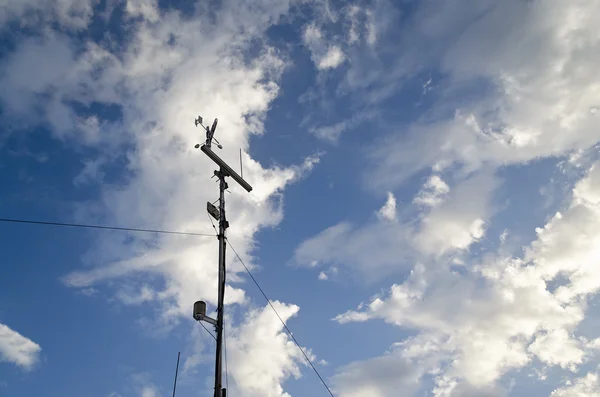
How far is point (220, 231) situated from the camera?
46.8 ft

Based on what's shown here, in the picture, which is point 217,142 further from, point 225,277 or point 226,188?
point 225,277

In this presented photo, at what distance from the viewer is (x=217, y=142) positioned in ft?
55.3

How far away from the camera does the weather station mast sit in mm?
11316

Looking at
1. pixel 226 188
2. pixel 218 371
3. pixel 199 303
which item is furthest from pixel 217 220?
pixel 218 371

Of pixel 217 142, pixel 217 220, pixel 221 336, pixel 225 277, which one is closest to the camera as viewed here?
pixel 221 336

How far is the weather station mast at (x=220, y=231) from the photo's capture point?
37.1 ft

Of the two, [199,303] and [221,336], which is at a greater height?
[199,303]

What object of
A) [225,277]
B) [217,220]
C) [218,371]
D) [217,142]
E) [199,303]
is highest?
[217,142]

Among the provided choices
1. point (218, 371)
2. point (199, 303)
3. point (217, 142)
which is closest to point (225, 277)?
point (199, 303)

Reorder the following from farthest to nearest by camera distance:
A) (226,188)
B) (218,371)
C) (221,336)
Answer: (226,188) → (221,336) → (218,371)

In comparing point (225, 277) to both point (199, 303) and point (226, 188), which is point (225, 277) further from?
point (226, 188)

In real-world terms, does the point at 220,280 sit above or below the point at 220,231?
below

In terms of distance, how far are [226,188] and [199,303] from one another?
4840 millimetres

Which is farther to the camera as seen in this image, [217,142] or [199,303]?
[217,142]
